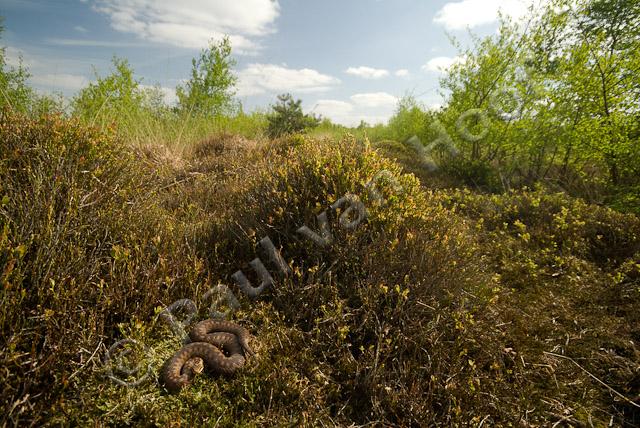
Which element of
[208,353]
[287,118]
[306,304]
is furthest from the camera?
[287,118]

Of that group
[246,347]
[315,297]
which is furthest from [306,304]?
[246,347]

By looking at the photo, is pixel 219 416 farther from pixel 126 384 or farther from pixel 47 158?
pixel 47 158

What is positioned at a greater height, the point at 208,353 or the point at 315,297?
the point at 315,297

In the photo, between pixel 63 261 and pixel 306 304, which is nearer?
pixel 63 261

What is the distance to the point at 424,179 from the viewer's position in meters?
8.30

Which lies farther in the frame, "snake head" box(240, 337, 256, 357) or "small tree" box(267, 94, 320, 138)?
"small tree" box(267, 94, 320, 138)

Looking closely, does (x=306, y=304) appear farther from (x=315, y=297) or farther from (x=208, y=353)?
(x=208, y=353)

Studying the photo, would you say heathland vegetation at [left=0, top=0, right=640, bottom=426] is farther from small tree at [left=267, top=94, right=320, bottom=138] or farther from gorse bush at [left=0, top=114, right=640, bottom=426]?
small tree at [left=267, top=94, right=320, bottom=138]

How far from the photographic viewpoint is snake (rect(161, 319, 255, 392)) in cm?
223

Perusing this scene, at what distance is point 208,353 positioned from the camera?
7.86 ft

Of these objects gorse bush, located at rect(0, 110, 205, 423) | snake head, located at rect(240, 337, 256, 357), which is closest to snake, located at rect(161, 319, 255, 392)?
snake head, located at rect(240, 337, 256, 357)

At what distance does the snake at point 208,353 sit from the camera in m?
2.23

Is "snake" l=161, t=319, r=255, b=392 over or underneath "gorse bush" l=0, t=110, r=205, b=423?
underneath

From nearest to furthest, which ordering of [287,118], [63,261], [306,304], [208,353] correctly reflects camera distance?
[63,261], [208,353], [306,304], [287,118]
